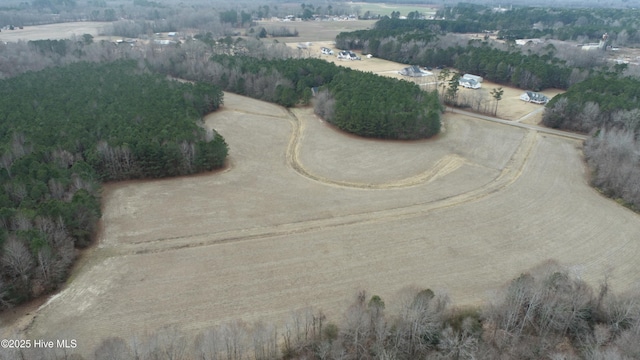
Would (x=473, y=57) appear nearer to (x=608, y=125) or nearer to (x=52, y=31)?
(x=608, y=125)

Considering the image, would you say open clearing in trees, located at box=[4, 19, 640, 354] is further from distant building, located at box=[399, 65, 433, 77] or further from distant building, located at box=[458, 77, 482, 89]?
distant building, located at box=[399, 65, 433, 77]

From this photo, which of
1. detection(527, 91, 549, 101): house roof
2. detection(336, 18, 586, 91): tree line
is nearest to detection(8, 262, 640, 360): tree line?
detection(527, 91, 549, 101): house roof

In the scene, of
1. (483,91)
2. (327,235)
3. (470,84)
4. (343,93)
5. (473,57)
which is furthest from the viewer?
(473,57)

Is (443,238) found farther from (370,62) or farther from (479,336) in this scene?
(370,62)

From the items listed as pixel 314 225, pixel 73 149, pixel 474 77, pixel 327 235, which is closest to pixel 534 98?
pixel 474 77

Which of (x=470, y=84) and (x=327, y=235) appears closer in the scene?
(x=327, y=235)

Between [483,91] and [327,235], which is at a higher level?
[483,91]

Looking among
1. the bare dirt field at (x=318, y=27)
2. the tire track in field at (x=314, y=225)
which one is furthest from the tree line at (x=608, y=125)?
the bare dirt field at (x=318, y=27)
